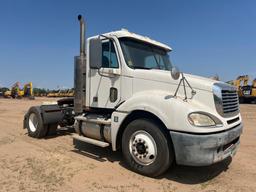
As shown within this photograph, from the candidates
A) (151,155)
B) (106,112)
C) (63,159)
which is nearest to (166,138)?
(151,155)

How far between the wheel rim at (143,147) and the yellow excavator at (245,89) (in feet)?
89.9

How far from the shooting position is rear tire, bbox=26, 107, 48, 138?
7.17m

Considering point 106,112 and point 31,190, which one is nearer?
point 31,190

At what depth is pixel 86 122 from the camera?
18.6 ft

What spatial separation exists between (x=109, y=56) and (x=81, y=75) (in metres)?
1.15

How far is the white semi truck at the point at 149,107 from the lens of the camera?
12.5 ft

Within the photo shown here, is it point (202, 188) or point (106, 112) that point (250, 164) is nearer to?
point (202, 188)

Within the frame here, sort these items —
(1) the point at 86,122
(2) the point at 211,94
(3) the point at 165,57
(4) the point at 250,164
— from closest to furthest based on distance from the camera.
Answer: (2) the point at 211,94, (4) the point at 250,164, (1) the point at 86,122, (3) the point at 165,57

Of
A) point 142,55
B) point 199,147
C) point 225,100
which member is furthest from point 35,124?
point 225,100

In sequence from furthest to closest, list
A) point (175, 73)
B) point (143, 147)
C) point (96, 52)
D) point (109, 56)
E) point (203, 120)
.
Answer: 1. point (109, 56)
2. point (96, 52)
3. point (143, 147)
4. point (175, 73)
5. point (203, 120)

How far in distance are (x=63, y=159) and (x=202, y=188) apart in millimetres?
2972

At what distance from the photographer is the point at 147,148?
423 cm

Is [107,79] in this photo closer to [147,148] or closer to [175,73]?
[175,73]

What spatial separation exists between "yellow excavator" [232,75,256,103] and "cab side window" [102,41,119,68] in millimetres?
26851
